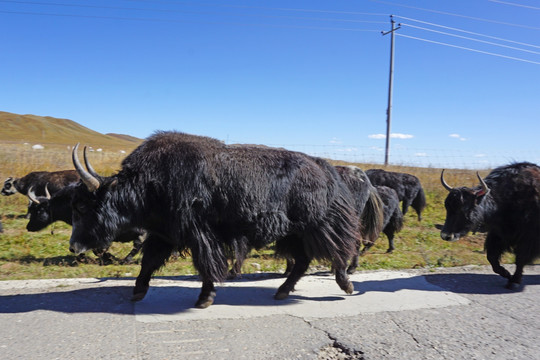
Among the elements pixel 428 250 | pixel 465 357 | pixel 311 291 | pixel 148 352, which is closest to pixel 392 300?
pixel 311 291

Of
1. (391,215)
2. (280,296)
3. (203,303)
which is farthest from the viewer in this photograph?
(391,215)

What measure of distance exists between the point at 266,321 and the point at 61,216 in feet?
17.9

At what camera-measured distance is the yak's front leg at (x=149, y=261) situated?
4.60 meters

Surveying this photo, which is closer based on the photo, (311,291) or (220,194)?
(220,194)

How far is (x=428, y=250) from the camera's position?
9086 mm

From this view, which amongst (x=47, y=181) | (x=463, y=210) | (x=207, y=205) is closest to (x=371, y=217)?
(x=463, y=210)

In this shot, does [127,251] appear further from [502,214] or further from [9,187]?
[9,187]

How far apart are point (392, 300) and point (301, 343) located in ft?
5.84

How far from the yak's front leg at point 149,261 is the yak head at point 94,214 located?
1.44 ft

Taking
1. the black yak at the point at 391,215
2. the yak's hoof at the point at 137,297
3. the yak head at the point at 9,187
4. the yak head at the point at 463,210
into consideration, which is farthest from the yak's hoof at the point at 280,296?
the yak head at the point at 9,187

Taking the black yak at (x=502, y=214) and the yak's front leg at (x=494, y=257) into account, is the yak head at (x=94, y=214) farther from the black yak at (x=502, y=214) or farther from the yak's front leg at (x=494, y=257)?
the yak's front leg at (x=494, y=257)

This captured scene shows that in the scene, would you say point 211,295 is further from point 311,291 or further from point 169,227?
point 311,291

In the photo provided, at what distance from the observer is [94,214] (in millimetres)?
4375

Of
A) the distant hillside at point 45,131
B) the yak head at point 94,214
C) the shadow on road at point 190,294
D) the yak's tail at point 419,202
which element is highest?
the distant hillside at point 45,131
